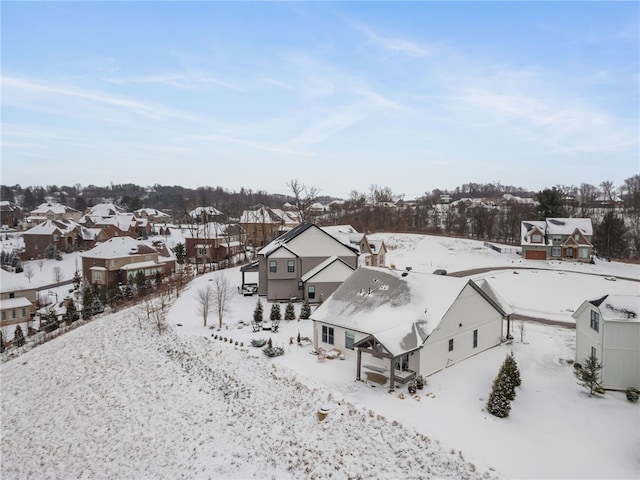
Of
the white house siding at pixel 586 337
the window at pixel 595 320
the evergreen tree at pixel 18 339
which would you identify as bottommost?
the evergreen tree at pixel 18 339

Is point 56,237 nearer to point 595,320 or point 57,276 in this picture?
point 57,276

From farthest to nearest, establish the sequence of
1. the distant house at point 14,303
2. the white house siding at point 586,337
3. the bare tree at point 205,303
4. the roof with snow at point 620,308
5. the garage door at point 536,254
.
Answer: the garage door at point 536,254 → the distant house at point 14,303 → the bare tree at point 205,303 → the white house siding at point 586,337 → the roof with snow at point 620,308

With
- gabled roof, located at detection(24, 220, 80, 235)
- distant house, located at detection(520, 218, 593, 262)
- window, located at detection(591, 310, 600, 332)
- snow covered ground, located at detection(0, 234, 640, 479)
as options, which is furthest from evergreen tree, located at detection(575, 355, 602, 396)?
gabled roof, located at detection(24, 220, 80, 235)

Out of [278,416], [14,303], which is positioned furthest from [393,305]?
[14,303]

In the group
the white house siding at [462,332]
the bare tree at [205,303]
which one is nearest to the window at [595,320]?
the white house siding at [462,332]

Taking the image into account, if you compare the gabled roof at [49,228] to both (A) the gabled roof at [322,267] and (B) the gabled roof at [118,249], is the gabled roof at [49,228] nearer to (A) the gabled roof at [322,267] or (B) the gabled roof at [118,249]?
(B) the gabled roof at [118,249]

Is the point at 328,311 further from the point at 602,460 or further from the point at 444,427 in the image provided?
the point at 602,460

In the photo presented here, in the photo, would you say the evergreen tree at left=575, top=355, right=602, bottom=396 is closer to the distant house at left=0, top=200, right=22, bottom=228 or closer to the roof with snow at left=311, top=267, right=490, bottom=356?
the roof with snow at left=311, top=267, right=490, bottom=356

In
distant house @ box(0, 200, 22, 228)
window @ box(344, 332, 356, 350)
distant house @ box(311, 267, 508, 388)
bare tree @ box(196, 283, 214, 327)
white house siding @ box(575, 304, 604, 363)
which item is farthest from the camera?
distant house @ box(0, 200, 22, 228)
